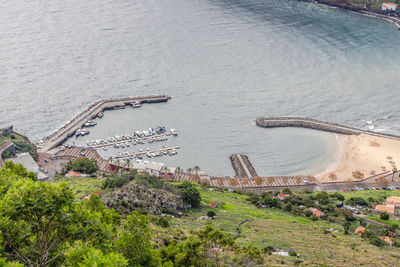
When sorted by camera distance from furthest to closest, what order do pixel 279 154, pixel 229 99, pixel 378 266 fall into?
pixel 229 99 → pixel 279 154 → pixel 378 266

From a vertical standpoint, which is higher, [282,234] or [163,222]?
[163,222]

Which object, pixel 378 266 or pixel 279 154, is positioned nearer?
pixel 378 266

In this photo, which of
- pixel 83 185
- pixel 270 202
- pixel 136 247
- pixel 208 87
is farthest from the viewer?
pixel 208 87

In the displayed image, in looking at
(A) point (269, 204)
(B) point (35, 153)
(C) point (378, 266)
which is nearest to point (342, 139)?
(A) point (269, 204)

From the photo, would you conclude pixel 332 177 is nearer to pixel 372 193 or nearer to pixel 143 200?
pixel 372 193

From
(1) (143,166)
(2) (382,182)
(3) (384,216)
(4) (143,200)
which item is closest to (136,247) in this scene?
(4) (143,200)

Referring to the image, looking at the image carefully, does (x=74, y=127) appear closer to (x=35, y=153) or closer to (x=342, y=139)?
(x=35, y=153)
